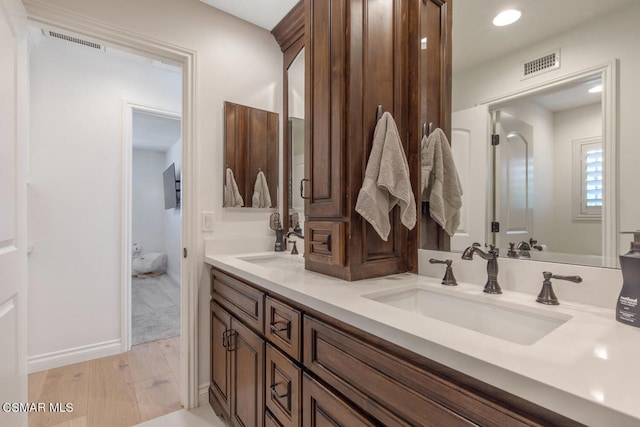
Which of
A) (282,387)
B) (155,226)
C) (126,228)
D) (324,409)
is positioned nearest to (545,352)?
(324,409)

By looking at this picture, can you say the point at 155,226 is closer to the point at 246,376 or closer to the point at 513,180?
the point at 246,376

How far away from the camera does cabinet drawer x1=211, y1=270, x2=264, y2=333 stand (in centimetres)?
125

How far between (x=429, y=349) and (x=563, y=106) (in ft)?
2.84

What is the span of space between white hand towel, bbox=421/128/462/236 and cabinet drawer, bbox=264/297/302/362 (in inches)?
27.6

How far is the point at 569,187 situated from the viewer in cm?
92

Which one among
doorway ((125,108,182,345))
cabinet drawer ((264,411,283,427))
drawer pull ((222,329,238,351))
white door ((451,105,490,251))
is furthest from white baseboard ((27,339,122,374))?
white door ((451,105,490,251))

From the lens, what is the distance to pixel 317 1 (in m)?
1.31

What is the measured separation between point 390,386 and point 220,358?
1.28m

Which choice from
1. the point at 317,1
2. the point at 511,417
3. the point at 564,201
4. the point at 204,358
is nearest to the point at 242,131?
the point at 317,1

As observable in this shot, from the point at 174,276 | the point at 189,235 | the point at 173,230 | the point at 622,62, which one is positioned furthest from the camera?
the point at 173,230

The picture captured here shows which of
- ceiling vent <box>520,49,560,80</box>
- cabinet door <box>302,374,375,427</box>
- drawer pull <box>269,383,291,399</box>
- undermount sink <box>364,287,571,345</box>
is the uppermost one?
ceiling vent <box>520,49,560,80</box>

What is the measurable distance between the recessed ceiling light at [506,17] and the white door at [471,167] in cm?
28

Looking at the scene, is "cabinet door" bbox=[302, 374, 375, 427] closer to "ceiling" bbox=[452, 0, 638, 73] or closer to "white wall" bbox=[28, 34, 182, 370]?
"ceiling" bbox=[452, 0, 638, 73]

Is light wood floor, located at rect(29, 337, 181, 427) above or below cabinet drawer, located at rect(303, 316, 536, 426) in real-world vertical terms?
below
